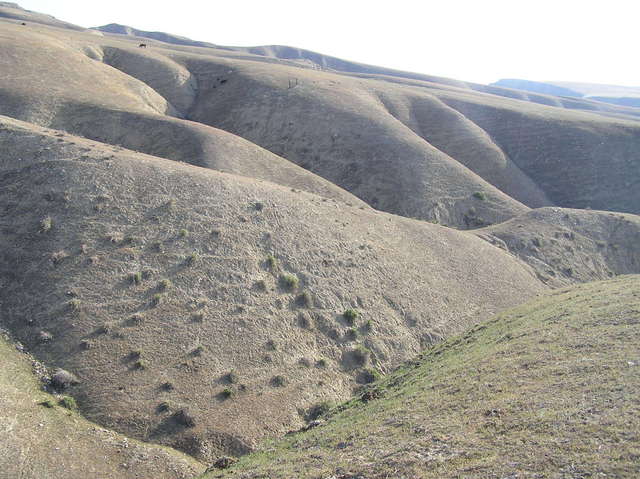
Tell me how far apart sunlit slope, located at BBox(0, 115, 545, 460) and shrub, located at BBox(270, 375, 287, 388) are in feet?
0.24

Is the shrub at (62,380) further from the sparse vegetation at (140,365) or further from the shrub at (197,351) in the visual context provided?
the shrub at (197,351)

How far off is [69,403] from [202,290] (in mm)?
10134

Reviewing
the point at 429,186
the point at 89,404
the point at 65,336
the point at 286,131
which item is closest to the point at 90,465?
the point at 89,404

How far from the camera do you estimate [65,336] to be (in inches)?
996

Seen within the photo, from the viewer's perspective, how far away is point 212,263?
32562 millimetres

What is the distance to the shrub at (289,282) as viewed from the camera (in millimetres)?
33469

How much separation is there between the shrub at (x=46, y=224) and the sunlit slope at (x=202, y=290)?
0.12 meters

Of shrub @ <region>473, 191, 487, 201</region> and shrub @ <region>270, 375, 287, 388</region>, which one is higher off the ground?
shrub @ <region>473, 191, 487, 201</region>

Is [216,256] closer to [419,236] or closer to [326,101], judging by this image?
[419,236]

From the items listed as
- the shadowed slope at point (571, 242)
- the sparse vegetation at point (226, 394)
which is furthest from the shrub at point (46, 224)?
the shadowed slope at point (571, 242)

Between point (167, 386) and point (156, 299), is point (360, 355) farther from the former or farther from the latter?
point (156, 299)

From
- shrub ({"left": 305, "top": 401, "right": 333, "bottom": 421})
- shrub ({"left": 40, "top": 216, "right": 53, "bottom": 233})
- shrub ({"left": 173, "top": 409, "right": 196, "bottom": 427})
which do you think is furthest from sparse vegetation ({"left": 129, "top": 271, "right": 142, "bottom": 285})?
shrub ({"left": 305, "top": 401, "right": 333, "bottom": 421})

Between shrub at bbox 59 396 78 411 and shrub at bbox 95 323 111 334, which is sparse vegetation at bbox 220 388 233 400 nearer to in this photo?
shrub at bbox 59 396 78 411

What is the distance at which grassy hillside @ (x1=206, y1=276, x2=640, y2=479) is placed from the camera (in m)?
14.4
